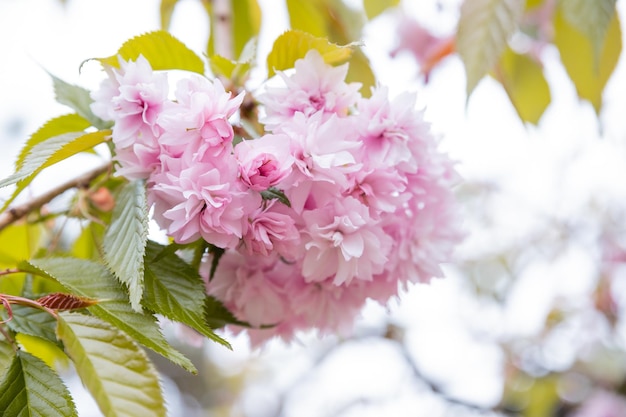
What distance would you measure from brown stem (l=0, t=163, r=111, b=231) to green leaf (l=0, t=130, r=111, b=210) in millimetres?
103

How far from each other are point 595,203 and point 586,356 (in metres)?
0.64

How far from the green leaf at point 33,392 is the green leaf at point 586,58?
2.32ft

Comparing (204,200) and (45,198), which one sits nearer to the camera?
(204,200)

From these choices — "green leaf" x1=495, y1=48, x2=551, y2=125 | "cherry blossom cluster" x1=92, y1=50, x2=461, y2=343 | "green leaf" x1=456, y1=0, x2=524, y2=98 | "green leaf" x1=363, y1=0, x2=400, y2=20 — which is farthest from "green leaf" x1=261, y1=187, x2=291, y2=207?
"green leaf" x1=495, y1=48, x2=551, y2=125

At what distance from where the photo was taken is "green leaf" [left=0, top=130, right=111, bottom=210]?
0.43 metres

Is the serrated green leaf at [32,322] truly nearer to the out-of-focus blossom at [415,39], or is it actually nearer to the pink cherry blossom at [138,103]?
the pink cherry blossom at [138,103]

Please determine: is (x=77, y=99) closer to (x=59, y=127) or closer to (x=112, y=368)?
(x=59, y=127)

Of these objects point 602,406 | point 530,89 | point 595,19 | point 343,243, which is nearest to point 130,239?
point 343,243

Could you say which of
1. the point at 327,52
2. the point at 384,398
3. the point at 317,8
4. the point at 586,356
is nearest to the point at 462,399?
the point at 586,356

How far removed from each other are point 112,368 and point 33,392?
8 cm

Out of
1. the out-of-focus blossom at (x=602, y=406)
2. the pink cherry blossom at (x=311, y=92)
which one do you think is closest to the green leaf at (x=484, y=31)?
the pink cherry blossom at (x=311, y=92)

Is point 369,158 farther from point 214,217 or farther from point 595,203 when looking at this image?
point 595,203

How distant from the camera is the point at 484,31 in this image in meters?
0.64

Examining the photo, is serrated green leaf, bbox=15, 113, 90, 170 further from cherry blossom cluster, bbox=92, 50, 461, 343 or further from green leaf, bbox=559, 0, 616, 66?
green leaf, bbox=559, 0, 616, 66
